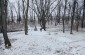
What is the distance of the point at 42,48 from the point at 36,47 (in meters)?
0.65

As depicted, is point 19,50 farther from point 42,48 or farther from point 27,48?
point 42,48

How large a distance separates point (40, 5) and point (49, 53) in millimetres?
20476

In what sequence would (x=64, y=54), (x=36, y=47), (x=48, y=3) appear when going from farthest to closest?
(x=48, y=3) → (x=36, y=47) → (x=64, y=54)

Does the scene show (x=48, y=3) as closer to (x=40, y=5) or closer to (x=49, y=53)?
(x=40, y=5)

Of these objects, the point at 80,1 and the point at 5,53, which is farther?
the point at 80,1

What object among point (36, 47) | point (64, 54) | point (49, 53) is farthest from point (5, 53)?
point (64, 54)

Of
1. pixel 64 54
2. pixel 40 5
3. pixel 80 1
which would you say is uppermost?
pixel 80 1

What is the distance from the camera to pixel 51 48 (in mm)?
12633

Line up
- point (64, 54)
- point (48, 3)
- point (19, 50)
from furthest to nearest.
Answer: point (48, 3)
point (19, 50)
point (64, 54)

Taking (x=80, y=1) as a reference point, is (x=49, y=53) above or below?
below

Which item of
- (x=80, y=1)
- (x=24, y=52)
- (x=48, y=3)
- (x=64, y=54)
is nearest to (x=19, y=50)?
(x=24, y=52)

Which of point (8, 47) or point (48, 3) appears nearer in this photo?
point (8, 47)

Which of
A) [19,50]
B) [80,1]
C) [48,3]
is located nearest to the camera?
[19,50]

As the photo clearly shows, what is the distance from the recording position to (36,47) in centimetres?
1286
